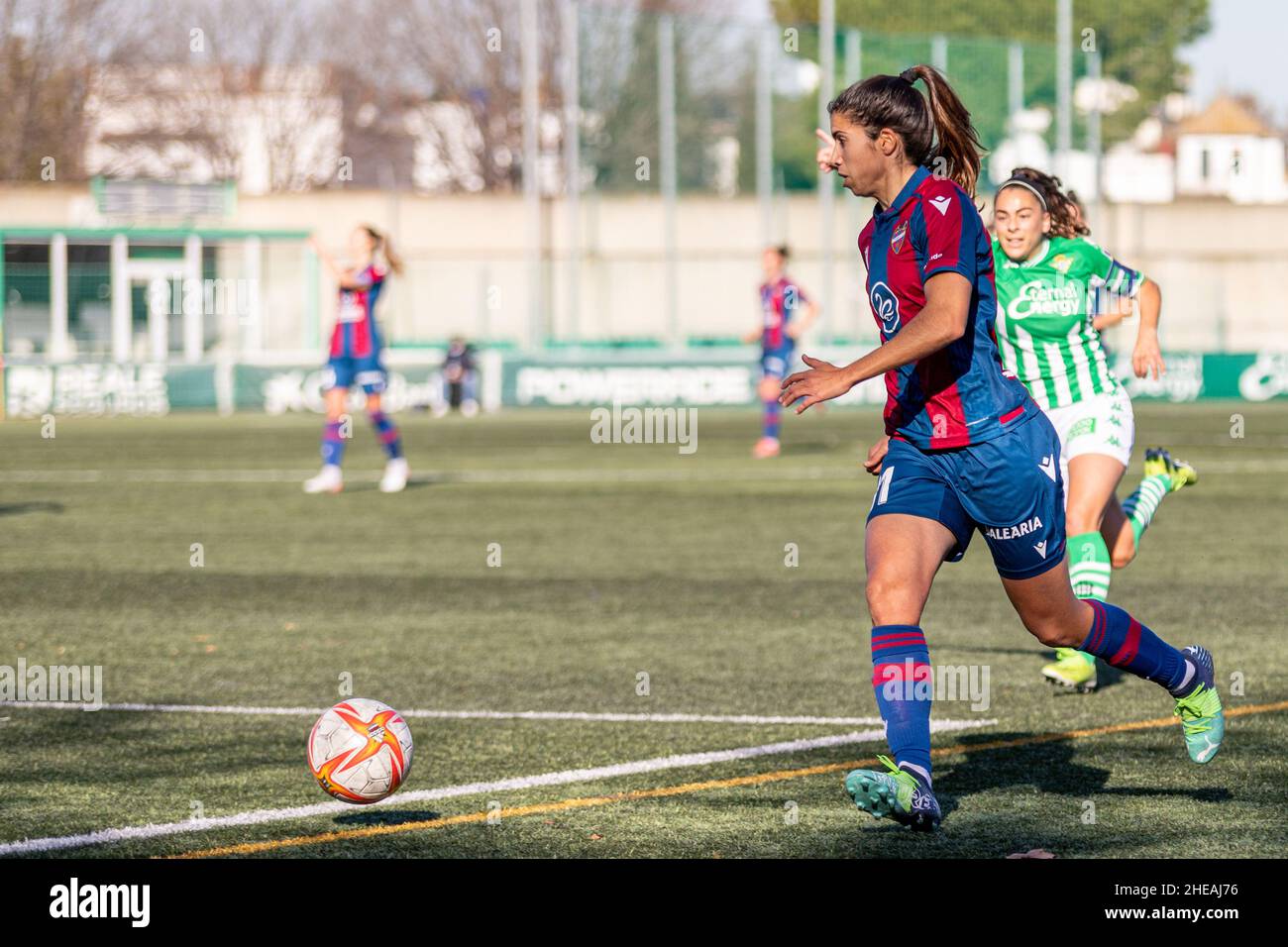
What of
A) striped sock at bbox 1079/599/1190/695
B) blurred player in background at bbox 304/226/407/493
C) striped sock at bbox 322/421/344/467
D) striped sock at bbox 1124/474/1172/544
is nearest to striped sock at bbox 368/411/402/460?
blurred player in background at bbox 304/226/407/493

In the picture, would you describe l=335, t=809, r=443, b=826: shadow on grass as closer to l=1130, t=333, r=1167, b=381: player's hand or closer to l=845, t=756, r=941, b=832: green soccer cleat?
l=845, t=756, r=941, b=832: green soccer cleat

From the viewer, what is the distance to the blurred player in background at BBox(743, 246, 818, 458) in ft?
73.9

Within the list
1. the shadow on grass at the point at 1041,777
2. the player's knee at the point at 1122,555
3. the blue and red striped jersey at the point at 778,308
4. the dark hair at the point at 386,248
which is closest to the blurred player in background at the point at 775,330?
the blue and red striped jersey at the point at 778,308

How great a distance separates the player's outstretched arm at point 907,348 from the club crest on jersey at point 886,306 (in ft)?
0.65

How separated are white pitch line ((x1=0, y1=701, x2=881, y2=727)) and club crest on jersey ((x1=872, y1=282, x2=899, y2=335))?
2.21 metres

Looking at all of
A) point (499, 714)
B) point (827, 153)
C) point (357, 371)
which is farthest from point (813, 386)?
point (357, 371)

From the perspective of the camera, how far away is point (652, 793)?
6.05m

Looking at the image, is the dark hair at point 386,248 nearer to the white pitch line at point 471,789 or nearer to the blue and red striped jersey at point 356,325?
the blue and red striped jersey at point 356,325

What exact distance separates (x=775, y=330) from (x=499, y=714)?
53.3ft

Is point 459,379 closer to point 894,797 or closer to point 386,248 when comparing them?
point 386,248

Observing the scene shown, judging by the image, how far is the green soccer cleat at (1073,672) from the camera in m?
7.95

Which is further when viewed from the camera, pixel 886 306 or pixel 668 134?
pixel 668 134

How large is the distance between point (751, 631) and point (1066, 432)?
2259mm
